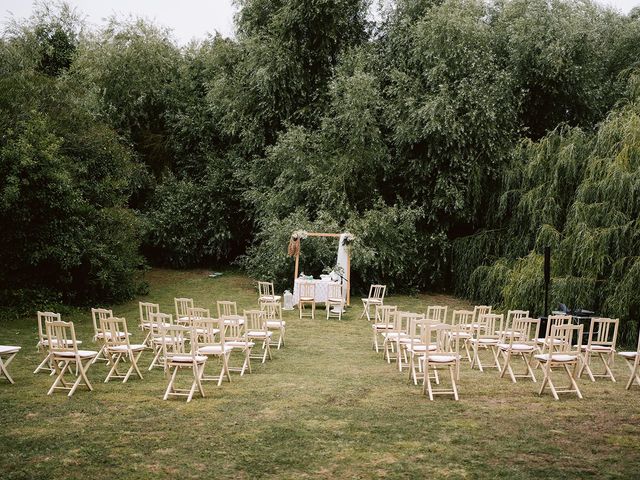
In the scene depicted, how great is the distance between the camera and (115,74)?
28969 millimetres

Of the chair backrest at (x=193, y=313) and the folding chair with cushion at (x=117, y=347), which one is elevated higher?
the chair backrest at (x=193, y=313)

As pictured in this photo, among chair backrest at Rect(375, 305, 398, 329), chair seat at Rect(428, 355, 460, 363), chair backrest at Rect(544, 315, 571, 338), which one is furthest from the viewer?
chair backrest at Rect(375, 305, 398, 329)

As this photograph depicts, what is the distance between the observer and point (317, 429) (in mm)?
8219

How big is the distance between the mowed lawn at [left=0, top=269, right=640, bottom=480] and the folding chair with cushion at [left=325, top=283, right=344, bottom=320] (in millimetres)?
7376

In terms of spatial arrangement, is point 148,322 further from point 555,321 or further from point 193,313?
point 555,321

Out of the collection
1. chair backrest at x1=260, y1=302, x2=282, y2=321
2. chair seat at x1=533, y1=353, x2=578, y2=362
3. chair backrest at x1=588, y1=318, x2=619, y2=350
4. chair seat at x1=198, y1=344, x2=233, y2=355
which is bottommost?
chair seat at x1=198, y1=344, x2=233, y2=355

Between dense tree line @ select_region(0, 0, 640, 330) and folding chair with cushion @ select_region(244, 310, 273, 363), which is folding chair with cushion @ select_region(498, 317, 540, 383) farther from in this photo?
dense tree line @ select_region(0, 0, 640, 330)

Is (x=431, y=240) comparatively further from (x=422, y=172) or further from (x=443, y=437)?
(x=443, y=437)

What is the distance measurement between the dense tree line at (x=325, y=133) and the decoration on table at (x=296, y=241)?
59.0 inches

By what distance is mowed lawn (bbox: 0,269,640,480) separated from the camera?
691 cm

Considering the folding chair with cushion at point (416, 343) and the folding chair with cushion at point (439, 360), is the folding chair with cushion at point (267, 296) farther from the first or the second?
the folding chair with cushion at point (439, 360)

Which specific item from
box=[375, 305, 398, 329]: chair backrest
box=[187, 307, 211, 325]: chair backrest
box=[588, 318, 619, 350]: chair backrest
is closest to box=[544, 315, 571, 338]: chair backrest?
box=[588, 318, 619, 350]: chair backrest

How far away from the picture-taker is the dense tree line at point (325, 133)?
66.2 ft

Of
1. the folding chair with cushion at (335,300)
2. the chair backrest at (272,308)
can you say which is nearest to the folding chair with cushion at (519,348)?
the chair backrest at (272,308)
